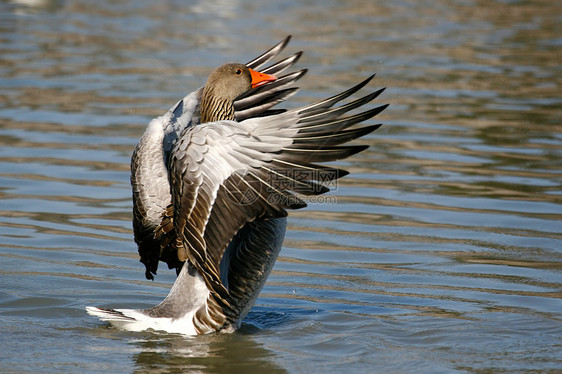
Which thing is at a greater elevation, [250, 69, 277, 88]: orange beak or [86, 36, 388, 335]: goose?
[250, 69, 277, 88]: orange beak

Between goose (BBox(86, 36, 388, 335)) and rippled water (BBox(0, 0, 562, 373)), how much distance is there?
346 mm

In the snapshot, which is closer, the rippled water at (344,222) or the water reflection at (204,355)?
the water reflection at (204,355)

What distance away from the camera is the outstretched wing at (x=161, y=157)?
736 cm

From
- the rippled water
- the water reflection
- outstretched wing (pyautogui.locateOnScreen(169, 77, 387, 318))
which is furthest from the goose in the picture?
the rippled water

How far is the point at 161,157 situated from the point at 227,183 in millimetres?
1260

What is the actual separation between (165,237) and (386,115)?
28.3 ft

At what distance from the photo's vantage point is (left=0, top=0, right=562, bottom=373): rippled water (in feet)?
22.8

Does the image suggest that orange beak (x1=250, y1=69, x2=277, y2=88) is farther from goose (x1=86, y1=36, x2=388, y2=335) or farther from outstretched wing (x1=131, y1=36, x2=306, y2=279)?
outstretched wing (x1=131, y1=36, x2=306, y2=279)

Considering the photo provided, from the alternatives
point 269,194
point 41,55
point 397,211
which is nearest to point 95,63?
point 41,55

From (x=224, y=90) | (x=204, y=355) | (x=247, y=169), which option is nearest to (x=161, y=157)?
(x=224, y=90)

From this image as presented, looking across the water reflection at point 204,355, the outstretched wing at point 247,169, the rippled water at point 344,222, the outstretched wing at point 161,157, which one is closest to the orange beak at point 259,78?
the outstretched wing at point 161,157

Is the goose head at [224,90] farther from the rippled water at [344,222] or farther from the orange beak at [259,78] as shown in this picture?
the rippled water at [344,222]

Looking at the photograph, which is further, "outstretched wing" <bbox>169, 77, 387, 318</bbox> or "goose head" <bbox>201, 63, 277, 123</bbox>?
"goose head" <bbox>201, 63, 277, 123</bbox>

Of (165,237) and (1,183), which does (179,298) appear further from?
(1,183)
